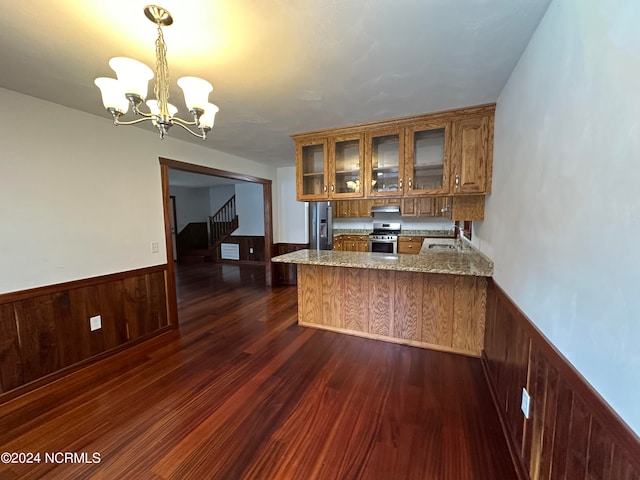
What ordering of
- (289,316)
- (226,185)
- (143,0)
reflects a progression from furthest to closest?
(226,185) < (289,316) < (143,0)

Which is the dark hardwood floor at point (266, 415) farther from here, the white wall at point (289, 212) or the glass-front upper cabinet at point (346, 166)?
the white wall at point (289, 212)

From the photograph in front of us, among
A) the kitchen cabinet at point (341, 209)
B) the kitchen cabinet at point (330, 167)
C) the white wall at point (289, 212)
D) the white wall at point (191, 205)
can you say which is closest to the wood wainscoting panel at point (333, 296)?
the kitchen cabinet at point (330, 167)

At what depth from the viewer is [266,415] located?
68.7 inches

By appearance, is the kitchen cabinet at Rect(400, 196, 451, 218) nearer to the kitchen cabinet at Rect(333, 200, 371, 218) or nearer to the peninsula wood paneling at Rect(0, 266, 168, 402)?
the kitchen cabinet at Rect(333, 200, 371, 218)

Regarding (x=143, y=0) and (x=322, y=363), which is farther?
(x=322, y=363)

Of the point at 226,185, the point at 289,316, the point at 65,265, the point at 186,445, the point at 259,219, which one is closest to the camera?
the point at 186,445

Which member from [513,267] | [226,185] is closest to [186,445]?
[513,267]

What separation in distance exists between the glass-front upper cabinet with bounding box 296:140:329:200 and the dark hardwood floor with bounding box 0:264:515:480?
1670 millimetres

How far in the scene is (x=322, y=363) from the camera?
2383 mm

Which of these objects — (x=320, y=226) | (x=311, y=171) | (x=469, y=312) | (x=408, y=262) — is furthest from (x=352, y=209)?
(x=469, y=312)

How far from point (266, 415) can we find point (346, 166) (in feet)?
7.86

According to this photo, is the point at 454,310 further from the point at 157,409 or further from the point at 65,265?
the point at 65,265

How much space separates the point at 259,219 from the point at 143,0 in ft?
21.0

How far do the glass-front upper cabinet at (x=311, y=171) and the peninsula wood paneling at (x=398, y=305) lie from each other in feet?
2.89
